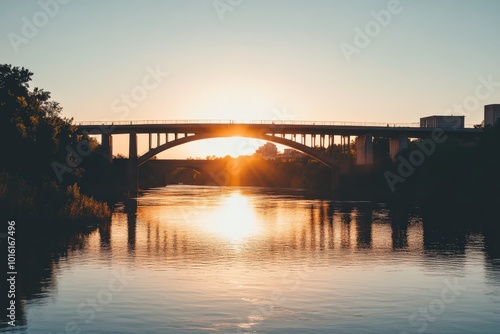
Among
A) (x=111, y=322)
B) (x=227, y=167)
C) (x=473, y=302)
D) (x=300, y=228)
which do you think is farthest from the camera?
(x=227, y=167)

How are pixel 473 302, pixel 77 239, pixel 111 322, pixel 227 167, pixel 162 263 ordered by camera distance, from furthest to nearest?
pixel 227 167 → pixel 77 239 → pixel 162 263 → pixel 473 302 → pixel 111 322

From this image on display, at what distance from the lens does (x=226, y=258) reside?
3164 centimetres

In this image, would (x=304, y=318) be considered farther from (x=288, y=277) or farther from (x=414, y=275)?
(x=414, y=275)

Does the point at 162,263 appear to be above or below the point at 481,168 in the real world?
below

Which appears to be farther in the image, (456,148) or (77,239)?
(456,148)

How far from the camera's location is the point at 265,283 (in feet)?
81.7

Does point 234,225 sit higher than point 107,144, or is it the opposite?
point 107,144

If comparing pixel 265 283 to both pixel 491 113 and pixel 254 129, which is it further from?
pixel 491 113

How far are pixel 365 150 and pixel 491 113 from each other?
38947 millimetres

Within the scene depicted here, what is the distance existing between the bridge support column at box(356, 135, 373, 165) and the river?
73.4 metres

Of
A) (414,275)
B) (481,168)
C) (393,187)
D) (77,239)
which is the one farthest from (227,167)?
(414,275)

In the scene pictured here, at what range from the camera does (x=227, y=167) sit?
18025cm

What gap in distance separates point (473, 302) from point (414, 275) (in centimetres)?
516

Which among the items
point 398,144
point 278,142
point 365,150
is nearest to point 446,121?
point 398,144
